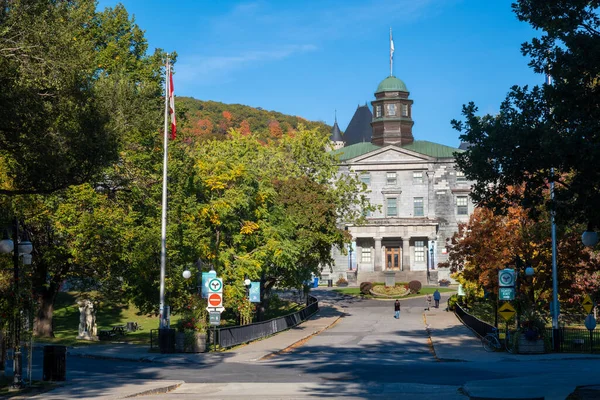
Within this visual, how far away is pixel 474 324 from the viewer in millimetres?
46062

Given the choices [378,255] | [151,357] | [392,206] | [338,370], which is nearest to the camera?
[338,370]

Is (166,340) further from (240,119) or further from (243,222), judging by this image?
(240,119)

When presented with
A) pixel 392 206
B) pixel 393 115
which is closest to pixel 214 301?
pixel 392 206

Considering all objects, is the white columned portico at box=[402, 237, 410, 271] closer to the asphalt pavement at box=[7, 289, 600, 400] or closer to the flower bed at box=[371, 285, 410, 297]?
the flower bed at box=[371, 285, 410, 297]

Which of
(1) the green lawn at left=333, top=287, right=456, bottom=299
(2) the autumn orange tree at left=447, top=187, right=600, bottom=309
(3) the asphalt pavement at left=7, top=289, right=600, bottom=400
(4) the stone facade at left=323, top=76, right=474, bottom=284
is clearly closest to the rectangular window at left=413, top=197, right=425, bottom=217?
(4) the stone facade at left=323, top=76, right=474, bottom=284

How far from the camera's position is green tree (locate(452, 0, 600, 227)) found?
1803 centimetres

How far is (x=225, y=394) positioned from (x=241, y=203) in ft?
84.3

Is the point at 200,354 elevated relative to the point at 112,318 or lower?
lower

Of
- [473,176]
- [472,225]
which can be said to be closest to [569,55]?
[473,176]

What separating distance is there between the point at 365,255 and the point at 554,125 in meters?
82.4

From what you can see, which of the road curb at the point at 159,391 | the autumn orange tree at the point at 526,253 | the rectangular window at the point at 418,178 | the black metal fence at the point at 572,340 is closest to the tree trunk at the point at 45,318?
the black metal fence at the point at 572,340

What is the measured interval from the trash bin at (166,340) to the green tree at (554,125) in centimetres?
1759

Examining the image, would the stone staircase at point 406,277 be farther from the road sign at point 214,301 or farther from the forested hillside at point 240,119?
the forested hillside at point 240,119

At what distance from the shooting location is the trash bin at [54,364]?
23391 mm
